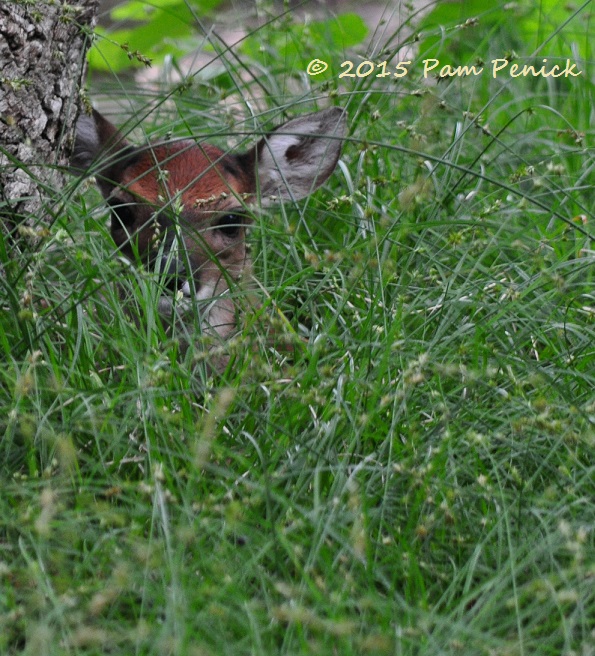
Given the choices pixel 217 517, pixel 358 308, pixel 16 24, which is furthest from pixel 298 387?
pixel 16 24

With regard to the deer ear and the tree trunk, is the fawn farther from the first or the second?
the tree trunk

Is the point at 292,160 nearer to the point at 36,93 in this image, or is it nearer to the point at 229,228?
the point at 229,228

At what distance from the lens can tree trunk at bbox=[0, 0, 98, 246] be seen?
3625 millimetres

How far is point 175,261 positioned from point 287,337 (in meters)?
1.11

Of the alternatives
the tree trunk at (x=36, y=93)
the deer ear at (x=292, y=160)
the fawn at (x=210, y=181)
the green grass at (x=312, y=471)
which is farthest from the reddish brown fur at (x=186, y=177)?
the green grass at (x=312, y=471)

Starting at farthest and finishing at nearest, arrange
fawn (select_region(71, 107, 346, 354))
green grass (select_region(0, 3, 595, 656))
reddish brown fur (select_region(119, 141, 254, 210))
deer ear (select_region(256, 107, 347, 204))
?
deer ear (select_region(256, 107, 347, 204)) → reddish brown fur (select_region(119, 141, 254, 210)) → fawn (select_region(71, 107, 346, 354)) → green grass (select_region(0, 3, 595, 656))

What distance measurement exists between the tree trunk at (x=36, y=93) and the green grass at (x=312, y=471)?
0.23 m

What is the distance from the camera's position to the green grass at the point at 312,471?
2.25 metres

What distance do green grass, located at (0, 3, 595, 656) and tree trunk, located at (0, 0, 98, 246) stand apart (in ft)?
0.75

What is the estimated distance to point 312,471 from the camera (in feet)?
8.80

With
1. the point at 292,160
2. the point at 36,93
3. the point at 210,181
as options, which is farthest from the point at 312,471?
the point at 292,160

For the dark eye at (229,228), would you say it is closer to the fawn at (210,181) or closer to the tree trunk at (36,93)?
the fawn at (210,181)

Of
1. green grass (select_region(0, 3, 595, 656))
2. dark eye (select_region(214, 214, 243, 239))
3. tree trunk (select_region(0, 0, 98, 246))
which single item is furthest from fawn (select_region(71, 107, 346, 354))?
green grass (select_region(0, 3, 595, 656))

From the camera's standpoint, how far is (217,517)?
2.63m
